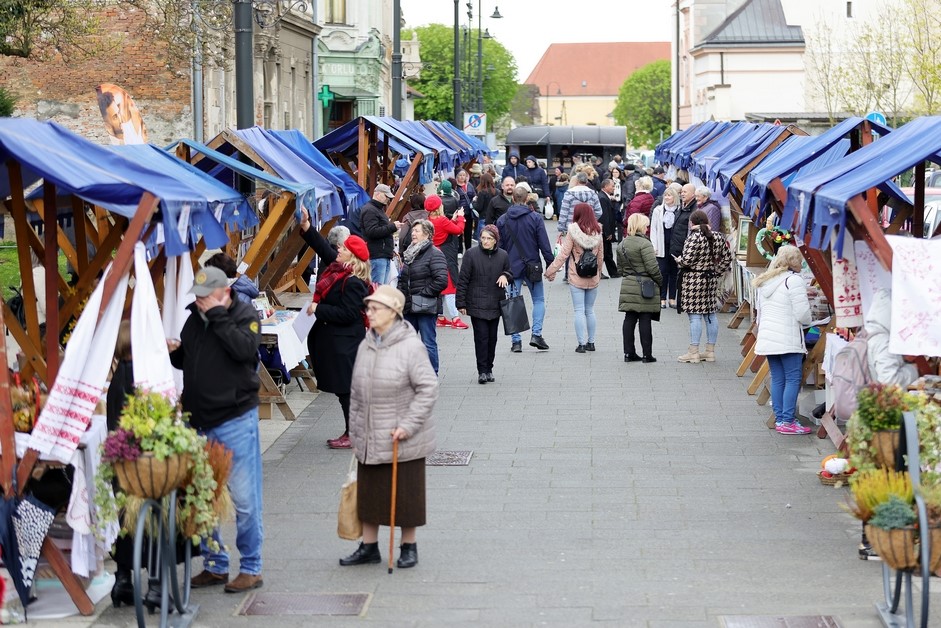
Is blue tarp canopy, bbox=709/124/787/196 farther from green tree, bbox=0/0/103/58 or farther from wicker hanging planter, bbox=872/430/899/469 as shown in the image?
wicker hanging planter, bbox=872/430/899/469

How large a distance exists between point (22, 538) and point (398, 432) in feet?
6.57

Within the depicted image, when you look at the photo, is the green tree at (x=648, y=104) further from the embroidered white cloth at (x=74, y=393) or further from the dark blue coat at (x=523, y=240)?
the embroidered white cloth at (x=74, y=393)

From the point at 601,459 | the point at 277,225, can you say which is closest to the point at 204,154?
the point at 277,225

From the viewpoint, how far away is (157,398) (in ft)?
22.5

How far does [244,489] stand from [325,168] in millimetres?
7670

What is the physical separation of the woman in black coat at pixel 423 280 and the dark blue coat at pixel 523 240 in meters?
3.09

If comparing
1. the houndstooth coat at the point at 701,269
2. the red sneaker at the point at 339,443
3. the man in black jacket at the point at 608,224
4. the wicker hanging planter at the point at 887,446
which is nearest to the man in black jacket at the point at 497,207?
the man in black jacket at the point at 608,224

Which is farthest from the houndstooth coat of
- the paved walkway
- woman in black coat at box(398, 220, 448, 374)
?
woman in black coat at box(398, 220, 448, 374)

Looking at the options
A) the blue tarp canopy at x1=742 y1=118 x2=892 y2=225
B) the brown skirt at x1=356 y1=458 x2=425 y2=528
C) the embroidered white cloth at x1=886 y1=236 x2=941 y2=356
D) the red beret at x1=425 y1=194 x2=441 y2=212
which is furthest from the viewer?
the red beret at x1=425 y1=194 x2=441 y2=212

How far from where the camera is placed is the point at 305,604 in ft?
24.2

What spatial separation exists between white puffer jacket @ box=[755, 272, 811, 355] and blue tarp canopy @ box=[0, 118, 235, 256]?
16.4 ft

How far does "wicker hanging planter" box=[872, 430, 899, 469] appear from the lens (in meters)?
7.46

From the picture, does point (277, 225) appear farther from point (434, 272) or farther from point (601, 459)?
point (601, 459)

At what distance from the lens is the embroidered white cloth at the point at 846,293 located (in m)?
9.46
